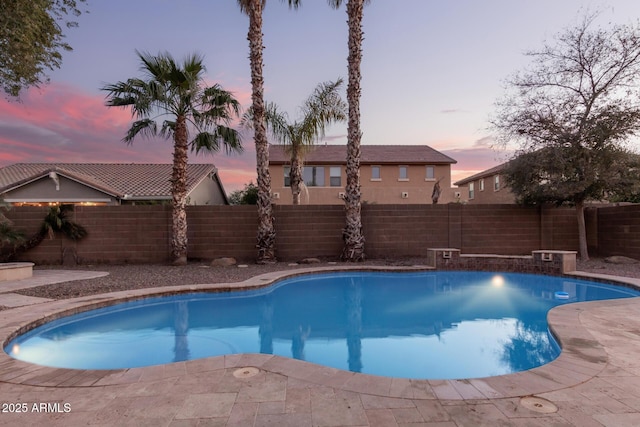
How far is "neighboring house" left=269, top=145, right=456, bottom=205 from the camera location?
25.1m

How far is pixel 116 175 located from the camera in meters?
21.8

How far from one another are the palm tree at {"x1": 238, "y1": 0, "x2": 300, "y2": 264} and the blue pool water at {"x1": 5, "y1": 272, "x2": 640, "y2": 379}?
8.78 ft

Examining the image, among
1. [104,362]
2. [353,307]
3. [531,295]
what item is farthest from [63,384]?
[531,295]

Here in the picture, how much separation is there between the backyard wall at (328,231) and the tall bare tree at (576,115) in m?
1.26

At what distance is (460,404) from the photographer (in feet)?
10.3

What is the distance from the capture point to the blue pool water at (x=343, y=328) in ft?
17.3

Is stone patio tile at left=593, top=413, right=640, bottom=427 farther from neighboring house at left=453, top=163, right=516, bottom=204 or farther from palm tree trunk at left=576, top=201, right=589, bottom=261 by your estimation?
neighboring house at left=453, top=163, right=516, bottom=204

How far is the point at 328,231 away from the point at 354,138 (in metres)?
3.84

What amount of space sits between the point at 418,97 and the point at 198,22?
10630mm

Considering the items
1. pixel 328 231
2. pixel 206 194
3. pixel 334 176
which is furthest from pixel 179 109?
pixel 334 176

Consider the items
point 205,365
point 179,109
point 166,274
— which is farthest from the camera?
point 179,109

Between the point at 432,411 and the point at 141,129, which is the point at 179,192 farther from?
the point at 432,411

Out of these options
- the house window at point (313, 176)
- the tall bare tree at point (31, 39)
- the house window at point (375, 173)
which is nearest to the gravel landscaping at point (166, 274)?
the tall bare tree at point (31, 39)

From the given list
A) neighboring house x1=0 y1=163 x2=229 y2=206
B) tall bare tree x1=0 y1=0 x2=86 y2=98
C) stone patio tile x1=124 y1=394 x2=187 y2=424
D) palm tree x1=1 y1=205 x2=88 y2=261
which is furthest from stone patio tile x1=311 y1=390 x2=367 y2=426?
neighboring house x1=0 y1=163 x2=229 y2=206
